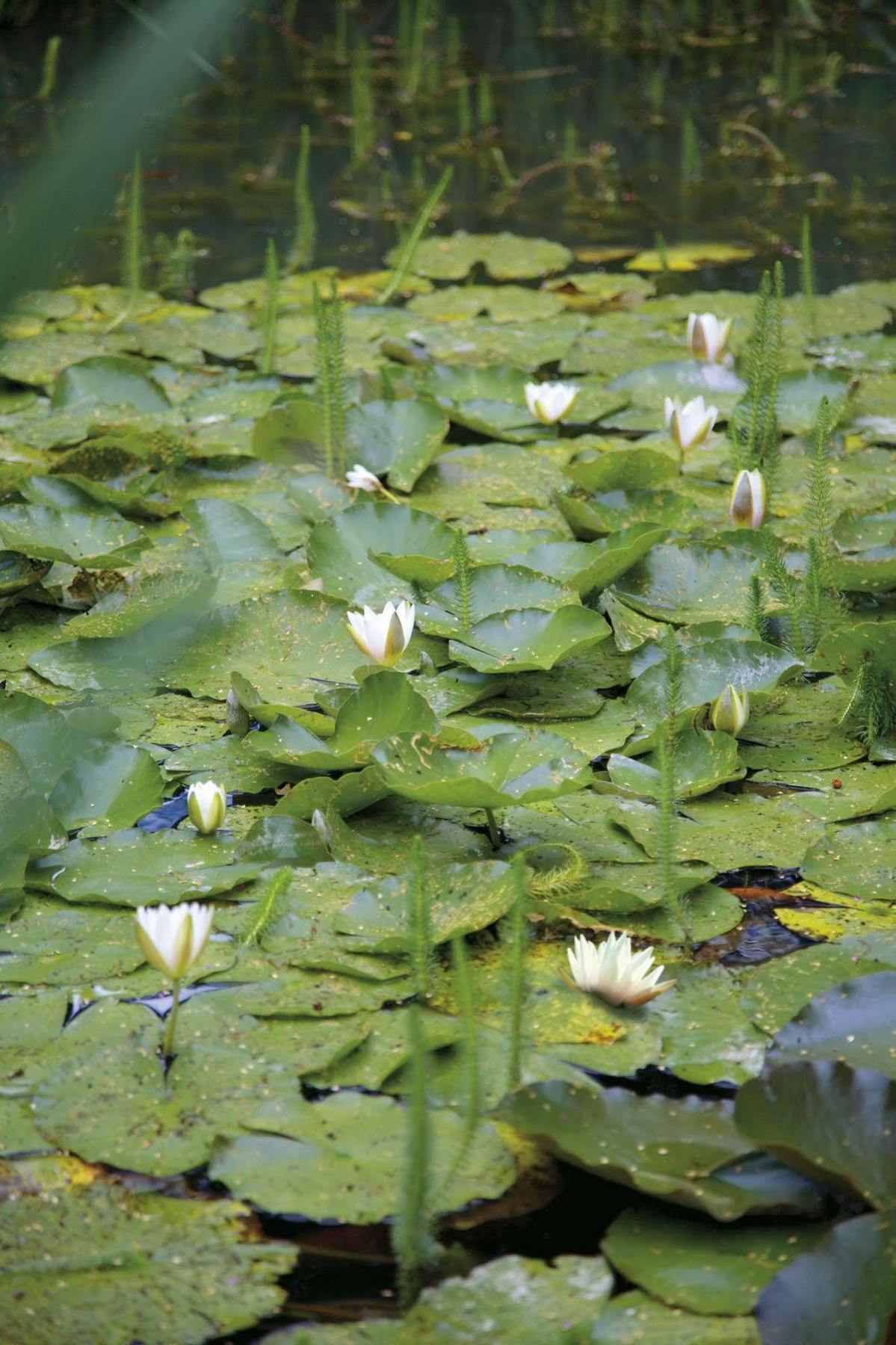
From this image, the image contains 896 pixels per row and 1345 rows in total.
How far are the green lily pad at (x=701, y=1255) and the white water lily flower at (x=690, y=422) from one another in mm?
1739

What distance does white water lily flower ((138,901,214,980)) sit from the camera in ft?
4.24

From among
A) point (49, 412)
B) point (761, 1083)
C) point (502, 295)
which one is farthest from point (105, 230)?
point (761, 1083)

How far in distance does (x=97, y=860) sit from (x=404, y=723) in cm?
41

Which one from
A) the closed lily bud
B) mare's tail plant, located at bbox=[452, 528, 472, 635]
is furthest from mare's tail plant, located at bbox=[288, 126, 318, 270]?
mare's tail plant, located at bbox=[452, 528, 472, 635]

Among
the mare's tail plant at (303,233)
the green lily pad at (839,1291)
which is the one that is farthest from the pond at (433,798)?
the mare's tail plant at (303,233)

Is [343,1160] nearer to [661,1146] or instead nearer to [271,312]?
[661,1146]

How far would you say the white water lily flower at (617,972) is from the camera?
4.53 feet

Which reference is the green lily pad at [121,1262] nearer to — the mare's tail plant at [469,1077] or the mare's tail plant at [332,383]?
the mare's tail plant at [469,1077]

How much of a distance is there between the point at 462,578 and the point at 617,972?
0.79m

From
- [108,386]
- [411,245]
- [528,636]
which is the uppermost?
[411,245]

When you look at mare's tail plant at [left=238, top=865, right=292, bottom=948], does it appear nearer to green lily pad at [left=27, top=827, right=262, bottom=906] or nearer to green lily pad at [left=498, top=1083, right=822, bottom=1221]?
green lily pad at [left=27, top=827, right=262, bottom=906]

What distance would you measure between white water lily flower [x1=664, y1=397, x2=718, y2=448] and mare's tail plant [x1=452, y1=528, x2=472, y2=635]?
751 millimetres

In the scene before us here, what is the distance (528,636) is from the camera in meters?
1.99

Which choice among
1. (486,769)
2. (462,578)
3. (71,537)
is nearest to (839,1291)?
(486,769)
